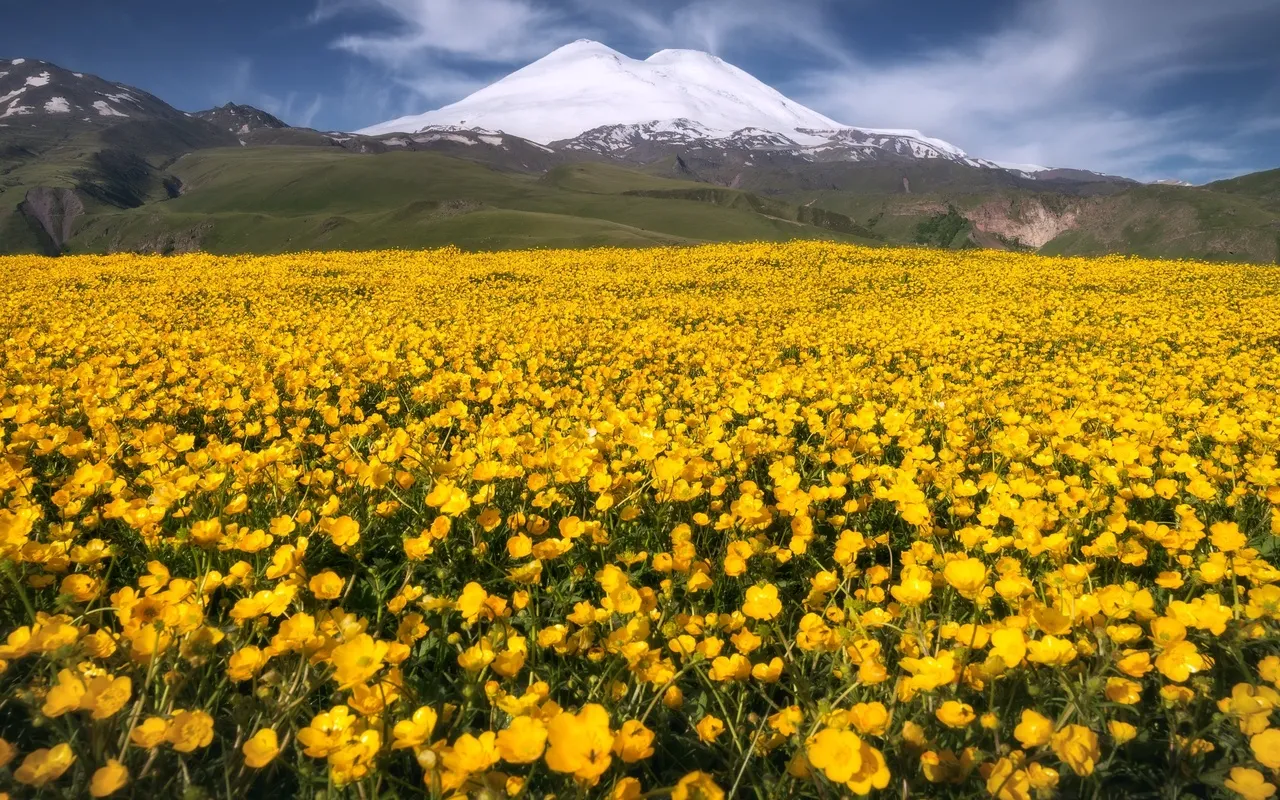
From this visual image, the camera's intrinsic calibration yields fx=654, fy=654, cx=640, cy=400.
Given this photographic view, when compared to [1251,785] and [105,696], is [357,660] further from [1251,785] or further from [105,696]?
[1251,785]

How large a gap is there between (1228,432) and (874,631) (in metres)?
3.41

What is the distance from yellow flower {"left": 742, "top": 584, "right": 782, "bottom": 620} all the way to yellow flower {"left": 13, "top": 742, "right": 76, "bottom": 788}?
1793mm

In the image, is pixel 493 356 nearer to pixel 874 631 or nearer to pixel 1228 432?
pixel 874 631

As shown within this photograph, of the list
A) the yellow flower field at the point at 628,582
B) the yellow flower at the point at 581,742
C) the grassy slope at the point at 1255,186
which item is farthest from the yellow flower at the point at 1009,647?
the grassy slope at the point at 1255,186

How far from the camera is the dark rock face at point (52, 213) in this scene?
111938 millimetres

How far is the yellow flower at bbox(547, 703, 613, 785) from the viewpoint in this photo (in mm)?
1407

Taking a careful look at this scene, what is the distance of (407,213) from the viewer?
4897 cm

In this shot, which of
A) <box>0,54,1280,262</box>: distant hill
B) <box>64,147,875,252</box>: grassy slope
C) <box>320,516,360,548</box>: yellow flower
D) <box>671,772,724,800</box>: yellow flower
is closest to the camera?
<box>671,772,724,800</box>: yellow flower

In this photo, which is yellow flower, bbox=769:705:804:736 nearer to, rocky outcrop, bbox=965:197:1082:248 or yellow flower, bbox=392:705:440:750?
yellow flower, bbox=392:705:440:750

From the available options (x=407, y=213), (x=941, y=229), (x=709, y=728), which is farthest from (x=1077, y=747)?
(x=941, y=229)

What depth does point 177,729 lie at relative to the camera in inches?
58.5

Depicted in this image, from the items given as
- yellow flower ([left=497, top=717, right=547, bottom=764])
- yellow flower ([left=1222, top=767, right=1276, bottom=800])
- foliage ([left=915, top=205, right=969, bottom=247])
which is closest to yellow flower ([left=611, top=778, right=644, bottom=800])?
yellow flower ([left=497, top=717, right=547, bottom=764])

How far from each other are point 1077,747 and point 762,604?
0.96 meters

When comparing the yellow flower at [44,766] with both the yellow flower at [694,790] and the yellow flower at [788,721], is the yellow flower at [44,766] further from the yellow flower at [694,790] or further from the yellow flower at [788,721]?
the yellow flower at [788,721]
